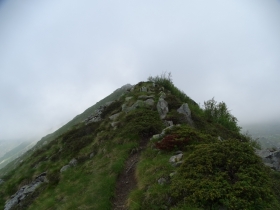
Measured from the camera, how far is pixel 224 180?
971 centimetres

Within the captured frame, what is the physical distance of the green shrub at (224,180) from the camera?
28.9ft

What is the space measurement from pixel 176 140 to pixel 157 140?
226 centimetres

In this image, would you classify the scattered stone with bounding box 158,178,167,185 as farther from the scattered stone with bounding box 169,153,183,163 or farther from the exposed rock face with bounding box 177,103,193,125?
the exposed rock face with bounding box 177,103,193,125

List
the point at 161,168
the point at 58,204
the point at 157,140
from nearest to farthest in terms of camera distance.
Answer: the point at 161,168
the point at 58,204
the point at 157,140

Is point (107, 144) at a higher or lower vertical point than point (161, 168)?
higher

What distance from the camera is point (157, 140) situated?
17.7m

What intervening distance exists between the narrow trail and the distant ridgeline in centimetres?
7

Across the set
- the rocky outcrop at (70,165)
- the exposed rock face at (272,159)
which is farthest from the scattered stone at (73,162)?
the exposed rock face at (272,159)

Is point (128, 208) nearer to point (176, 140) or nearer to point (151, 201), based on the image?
point (151, 201)

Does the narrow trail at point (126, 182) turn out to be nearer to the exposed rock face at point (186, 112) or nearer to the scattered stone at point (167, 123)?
the scattered stone at point (167, 123)

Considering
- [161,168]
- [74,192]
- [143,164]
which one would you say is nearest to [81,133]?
[74,192]

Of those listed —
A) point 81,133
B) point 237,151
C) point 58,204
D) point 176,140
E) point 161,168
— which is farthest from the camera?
point 81,133

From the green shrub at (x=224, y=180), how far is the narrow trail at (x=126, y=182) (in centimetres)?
377

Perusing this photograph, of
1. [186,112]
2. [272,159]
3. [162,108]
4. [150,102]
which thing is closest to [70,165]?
[162,108]
